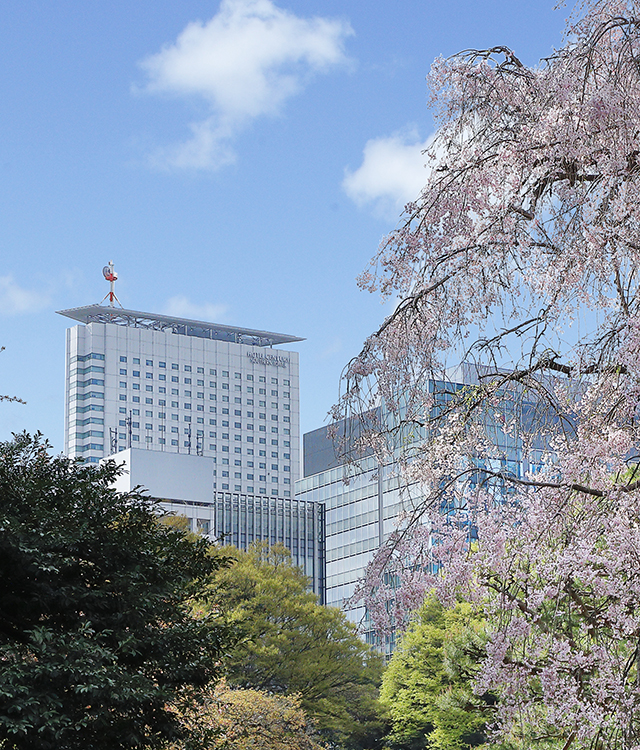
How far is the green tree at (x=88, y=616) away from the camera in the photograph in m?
8.38

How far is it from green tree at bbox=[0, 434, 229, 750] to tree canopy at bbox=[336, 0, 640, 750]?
2.88 metres

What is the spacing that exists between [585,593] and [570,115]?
3.21 meters

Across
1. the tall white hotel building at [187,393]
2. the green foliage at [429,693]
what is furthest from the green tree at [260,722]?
the tall white hotel building at [187,393]

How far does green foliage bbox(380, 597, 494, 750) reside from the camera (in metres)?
25.3

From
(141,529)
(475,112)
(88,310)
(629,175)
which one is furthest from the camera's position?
(88,310)

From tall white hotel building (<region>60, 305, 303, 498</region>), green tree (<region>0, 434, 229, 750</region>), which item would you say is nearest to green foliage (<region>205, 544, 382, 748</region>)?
green tree (<region>0, 434, 229, 750</region>)

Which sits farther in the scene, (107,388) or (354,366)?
(107,388)

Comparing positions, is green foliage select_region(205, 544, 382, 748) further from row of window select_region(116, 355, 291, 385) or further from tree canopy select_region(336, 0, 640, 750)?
row of window select_region(116, 355, 291, 385)

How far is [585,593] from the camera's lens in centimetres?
730

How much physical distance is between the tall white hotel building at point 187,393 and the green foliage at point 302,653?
87796 millimetres

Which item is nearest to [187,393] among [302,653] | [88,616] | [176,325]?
[176,325]

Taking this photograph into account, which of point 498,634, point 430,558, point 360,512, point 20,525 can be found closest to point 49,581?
point 20,525

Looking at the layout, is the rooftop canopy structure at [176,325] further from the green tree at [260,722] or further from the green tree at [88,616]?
the green tree at [88,616]

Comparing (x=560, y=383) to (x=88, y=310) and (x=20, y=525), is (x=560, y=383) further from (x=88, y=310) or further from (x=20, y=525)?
(x=88, y=310)
